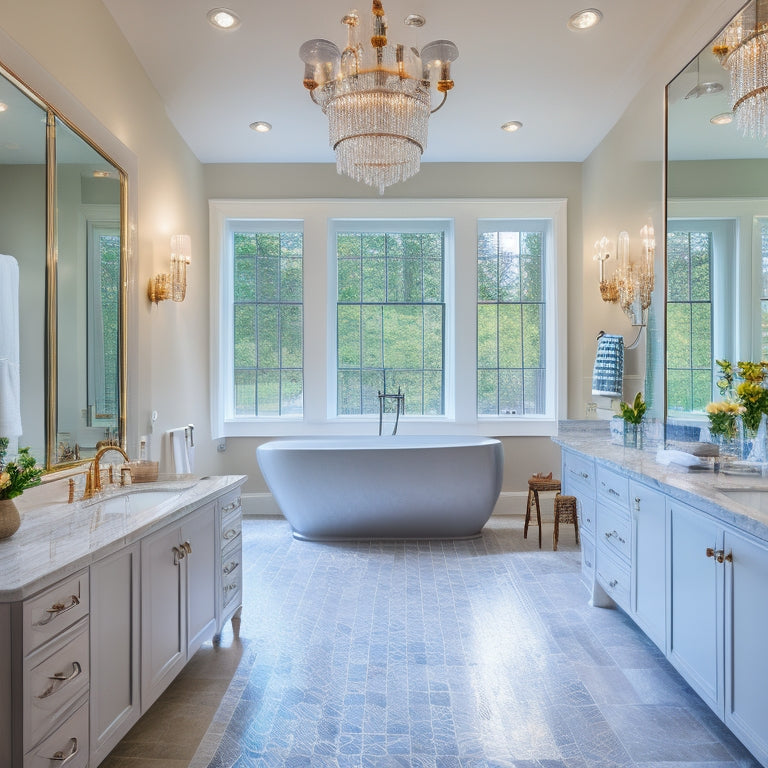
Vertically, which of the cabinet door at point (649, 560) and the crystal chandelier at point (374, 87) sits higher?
the crystal chandelier at point (374, 87)

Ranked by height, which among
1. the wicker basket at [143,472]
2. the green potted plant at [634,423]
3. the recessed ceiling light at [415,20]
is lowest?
the wicker basket at [143,472]

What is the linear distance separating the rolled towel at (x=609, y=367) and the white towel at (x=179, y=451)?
9.57 ft

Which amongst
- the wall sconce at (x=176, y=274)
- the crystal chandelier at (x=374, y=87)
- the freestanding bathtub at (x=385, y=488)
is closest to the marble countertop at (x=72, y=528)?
the freestanding bathtub at (x=385, y=488)

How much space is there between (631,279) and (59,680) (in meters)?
3.63

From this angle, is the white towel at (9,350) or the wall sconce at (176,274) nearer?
the white towel at (9,350)

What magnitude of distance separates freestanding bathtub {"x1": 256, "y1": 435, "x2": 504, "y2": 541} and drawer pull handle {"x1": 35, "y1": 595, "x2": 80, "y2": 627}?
251cm

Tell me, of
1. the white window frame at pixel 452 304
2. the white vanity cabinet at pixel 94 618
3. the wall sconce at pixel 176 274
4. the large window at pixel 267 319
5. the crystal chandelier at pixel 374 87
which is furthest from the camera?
the large window at pixel 267 319

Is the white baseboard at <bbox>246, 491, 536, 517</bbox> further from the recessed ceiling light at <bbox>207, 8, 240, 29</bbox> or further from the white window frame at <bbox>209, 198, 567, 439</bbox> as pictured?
the recessed ceiling light at <bbox>207, 8, 240, 29</bbox>

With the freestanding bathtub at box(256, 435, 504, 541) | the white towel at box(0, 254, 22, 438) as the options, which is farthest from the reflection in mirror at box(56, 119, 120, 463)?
the freestanding bathtub at box(256, 435, 504, 541)

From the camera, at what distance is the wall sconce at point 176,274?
3.64m

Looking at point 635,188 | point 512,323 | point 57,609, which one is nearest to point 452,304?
point 512,323

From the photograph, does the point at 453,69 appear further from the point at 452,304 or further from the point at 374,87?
the point at 452,304

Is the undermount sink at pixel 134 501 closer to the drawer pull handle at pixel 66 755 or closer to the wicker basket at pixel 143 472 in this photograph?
A: the wicker basket at pixel 143 472

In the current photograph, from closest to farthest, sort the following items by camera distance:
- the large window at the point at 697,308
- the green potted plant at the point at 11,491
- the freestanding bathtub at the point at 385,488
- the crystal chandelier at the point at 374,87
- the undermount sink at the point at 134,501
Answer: the green potted plant at the point at 11,491
the undermount sink at the point at 134,501
the crystal chandelier at the point at 374,87
the large window at the point at 697,308
the freestanding bathtub at the point at 385,488
